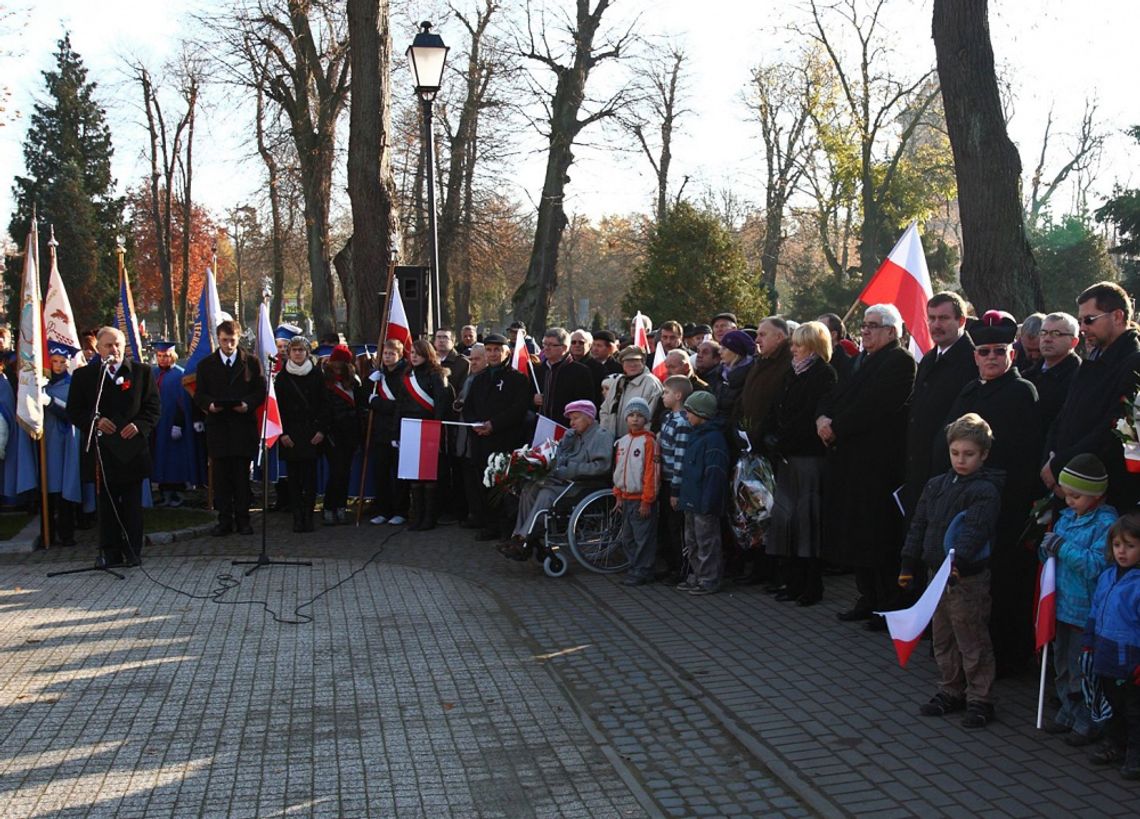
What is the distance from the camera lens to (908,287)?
8625mm

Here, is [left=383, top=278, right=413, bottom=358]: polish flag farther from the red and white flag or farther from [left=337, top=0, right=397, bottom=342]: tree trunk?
[left=337, top=0, right=397, bottom=342]: tree trunk

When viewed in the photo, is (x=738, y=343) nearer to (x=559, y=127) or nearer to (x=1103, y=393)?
(x=1103, y=393)

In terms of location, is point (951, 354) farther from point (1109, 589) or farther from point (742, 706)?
point (742, 706)

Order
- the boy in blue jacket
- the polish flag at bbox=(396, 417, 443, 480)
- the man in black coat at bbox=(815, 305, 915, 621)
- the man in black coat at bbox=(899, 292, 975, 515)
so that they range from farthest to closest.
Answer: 1. the polish flag at bbox=(396, 417, 443, 480)
2. the boy in blue jacket
3. the man in black coat at bbox=(815, 305, 915, 621)
4. the man in black coat at bbox=(899, 292, 975, 515)

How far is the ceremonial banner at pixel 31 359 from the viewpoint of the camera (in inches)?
408

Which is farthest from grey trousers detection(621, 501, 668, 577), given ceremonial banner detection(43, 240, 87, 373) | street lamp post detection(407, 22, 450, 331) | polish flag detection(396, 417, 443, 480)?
ceremonial banner detection(43, 240, 87, 373)

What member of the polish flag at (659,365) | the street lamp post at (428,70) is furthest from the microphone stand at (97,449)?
the polish flag at (659,365)

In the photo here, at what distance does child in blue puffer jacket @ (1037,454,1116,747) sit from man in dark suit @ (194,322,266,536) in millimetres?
8312

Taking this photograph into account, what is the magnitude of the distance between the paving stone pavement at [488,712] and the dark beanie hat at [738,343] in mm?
2096

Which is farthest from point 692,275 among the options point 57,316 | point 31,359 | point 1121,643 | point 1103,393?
point 1121,643

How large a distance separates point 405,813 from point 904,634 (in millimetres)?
2759

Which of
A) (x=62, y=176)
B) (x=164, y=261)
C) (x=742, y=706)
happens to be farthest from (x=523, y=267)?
(x=742, y=706)

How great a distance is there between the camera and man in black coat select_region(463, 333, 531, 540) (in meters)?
11.2

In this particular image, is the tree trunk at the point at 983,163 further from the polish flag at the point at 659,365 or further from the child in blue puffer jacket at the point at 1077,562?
the child in blue puffer jacket at the point at 1077,562
